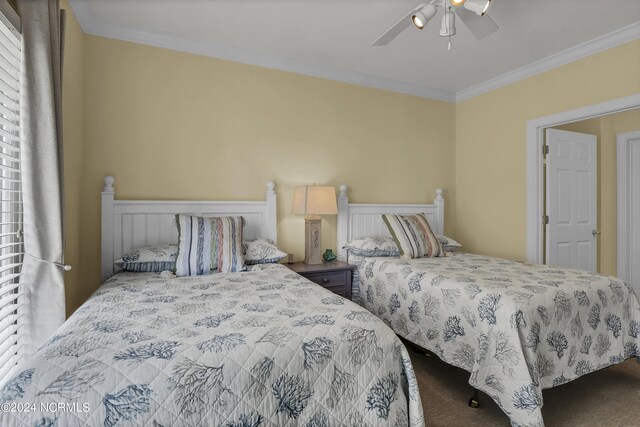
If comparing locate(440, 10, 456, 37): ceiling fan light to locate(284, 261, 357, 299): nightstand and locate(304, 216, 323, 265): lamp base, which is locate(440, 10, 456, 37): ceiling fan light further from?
locate(284, 261, 357, 299): nightstand

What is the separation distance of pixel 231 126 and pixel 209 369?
2.34m

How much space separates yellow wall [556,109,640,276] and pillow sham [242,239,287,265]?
3.52 metres

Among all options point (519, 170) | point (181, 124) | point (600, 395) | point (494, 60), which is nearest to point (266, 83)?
point (181, 124)

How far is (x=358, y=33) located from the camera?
2643 millimetres

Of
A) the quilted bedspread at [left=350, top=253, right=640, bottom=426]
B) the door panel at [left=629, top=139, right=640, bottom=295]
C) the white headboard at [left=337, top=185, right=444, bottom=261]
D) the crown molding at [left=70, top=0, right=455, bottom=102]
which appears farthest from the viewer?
the door panel at [left=629, top=139, right=640, bottom=295]

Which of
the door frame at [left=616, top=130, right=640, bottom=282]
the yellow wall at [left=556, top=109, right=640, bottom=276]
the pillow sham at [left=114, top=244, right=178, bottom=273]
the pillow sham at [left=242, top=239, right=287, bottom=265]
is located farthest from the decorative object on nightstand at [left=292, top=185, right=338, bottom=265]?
the door frame at [left=616, top=130, right=640, bottom=282]

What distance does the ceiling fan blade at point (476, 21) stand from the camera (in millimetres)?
1930

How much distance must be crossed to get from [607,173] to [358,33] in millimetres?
3351

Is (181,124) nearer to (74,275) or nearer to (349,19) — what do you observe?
(74,275)

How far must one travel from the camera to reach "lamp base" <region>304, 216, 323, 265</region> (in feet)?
9.97

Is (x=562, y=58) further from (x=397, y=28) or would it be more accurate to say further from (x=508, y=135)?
(x=397, y=28)

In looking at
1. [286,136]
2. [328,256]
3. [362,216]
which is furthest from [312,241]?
[286,136]

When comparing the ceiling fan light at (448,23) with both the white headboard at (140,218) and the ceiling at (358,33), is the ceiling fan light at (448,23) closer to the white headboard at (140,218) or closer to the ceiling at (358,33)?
the ceiling at (358,33)

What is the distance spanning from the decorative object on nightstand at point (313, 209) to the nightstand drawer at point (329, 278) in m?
0.24
